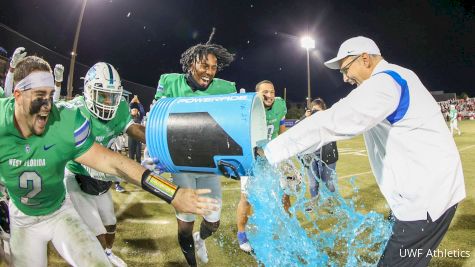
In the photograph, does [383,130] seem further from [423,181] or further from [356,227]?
[356,227]

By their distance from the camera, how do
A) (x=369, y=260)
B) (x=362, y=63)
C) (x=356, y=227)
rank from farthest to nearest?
(x=356, y=227) → (x=369, y=260) → (x=362, y=63)

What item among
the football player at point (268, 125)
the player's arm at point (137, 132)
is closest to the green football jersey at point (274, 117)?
the football player at point (268, 125)

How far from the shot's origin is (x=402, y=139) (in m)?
2.10

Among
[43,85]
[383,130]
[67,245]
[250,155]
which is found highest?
[43,85]

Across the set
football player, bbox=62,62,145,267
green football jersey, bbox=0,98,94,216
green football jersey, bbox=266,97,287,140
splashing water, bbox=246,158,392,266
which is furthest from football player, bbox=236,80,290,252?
green football jersey, bbox=0,98,94,216

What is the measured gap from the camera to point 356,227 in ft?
14.8

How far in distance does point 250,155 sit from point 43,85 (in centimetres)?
143

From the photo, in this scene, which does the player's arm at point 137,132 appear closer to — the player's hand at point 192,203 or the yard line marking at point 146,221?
the player's hand at point 192,203

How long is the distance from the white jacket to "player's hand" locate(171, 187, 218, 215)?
1.46 ft

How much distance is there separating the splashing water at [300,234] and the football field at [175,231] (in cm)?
44

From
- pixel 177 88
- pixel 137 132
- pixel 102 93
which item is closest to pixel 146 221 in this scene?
pixel 137 132

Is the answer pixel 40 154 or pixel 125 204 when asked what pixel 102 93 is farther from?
pixel 125 204

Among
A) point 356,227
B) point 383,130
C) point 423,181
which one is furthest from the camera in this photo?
point 356,227

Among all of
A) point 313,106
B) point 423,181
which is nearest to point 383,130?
point 423,181
